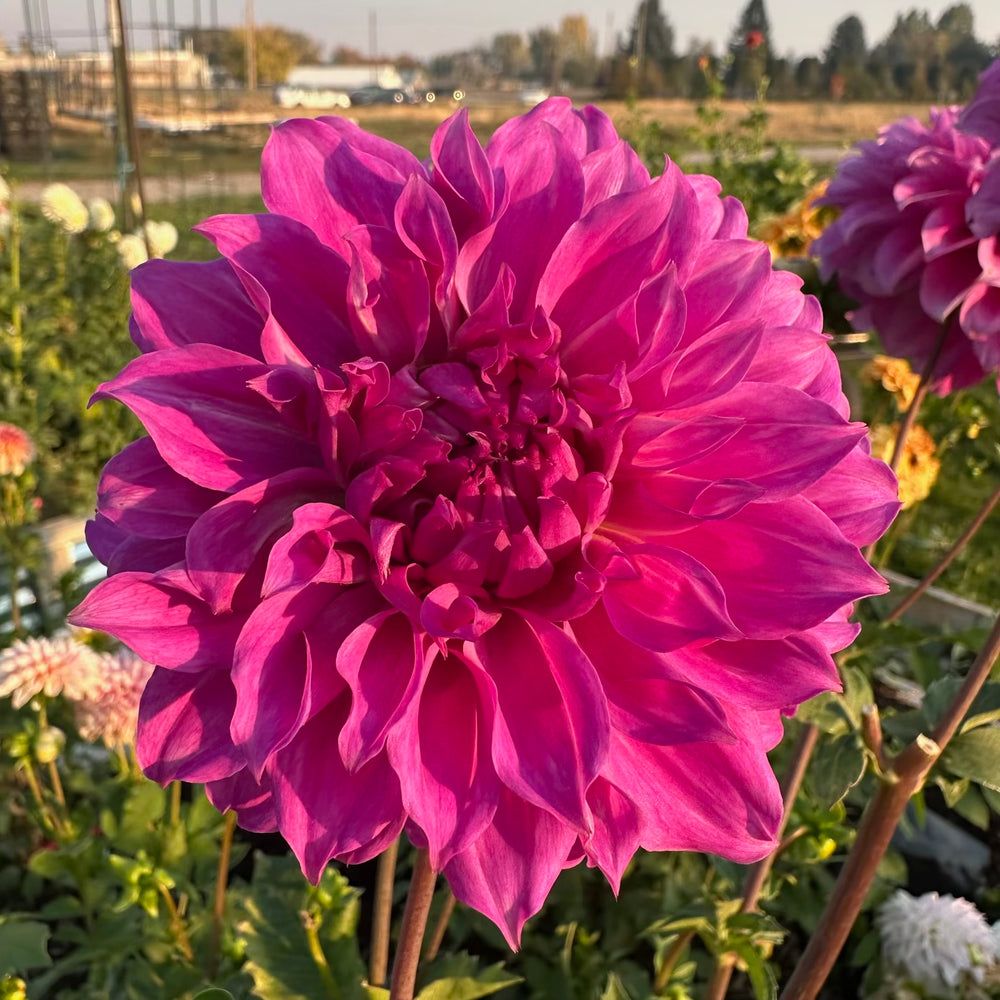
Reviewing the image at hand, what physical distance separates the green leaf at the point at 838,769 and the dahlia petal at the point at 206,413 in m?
0.66

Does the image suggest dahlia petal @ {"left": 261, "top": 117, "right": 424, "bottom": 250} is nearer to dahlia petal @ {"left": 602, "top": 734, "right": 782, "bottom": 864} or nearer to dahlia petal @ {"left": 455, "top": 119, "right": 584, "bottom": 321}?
dahlia petal @ {"left": 455, "top": 119, "right": 584, "bottom": 321}

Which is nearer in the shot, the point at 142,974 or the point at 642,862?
the point at 142,974

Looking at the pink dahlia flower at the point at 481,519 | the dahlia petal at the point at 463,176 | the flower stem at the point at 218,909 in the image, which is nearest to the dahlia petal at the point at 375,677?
the pink dahlia flower at the point at 481,519

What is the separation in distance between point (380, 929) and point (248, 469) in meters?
0.54

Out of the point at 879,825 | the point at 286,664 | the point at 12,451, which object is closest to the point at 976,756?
the point at 879,825

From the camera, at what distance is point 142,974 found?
1.52 m

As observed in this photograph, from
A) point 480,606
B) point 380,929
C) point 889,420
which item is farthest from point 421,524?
point 889,420

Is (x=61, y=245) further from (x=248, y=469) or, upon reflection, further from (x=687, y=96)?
(x=687, y=96)

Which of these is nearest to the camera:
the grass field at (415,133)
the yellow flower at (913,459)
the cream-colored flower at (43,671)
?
the cream-colored flower at (43,671)

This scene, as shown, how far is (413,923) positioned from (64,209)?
4441 mm

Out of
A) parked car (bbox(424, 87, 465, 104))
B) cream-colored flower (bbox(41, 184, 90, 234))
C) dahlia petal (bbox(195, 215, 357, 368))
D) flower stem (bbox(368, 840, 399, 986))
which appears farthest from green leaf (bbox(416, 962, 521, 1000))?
parked car (bbox(424, 87, 465, 104))

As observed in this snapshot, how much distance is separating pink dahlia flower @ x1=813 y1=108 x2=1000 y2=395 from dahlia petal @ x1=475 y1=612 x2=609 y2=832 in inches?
34.2

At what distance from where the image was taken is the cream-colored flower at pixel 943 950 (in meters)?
1.81

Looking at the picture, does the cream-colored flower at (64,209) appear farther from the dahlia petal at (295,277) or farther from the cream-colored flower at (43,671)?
the dahlia petal at (295,277)
